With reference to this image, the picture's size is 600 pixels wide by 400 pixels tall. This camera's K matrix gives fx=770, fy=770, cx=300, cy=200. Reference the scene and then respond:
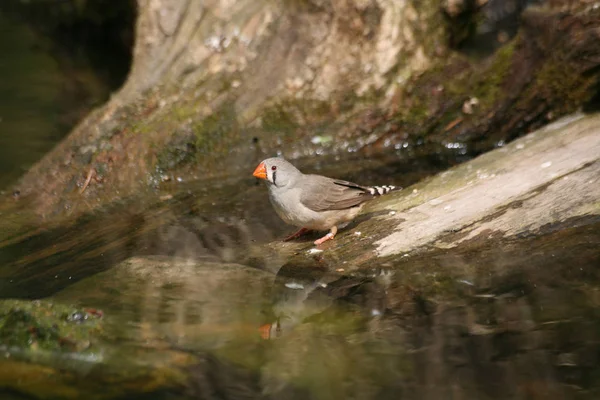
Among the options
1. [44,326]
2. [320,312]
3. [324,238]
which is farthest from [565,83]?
[44,326]

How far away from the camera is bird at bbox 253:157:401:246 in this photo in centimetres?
642

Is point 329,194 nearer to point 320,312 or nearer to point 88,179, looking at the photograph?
point 320,312

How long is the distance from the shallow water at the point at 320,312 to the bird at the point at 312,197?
39 centimetres

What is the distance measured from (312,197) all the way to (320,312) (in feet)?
4.84

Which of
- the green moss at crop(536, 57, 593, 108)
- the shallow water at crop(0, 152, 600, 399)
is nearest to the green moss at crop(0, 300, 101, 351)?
the shallow water at crop(0, 152, 600, 399)

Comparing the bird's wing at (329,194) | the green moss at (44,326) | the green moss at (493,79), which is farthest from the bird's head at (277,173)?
the green moss at (493,79)

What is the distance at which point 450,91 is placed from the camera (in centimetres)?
933

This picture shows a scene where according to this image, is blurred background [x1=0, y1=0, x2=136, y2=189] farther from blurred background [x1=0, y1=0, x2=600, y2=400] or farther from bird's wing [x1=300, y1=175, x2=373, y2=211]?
bird's wing [x1=300, y1=175, x2=373, y2=211]

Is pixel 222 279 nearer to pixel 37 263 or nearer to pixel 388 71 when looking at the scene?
pixel 37 263

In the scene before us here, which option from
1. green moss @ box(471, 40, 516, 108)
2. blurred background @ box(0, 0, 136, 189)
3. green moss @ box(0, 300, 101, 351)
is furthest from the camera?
blurred background @ box(0, 0, 136, 189)

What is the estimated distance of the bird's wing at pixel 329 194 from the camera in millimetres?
6422

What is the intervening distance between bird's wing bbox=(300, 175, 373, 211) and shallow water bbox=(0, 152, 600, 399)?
50 centimetres

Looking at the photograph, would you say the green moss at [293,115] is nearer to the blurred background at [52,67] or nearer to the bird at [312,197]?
the bird at [312,197]

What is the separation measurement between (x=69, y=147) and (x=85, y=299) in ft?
10.9
